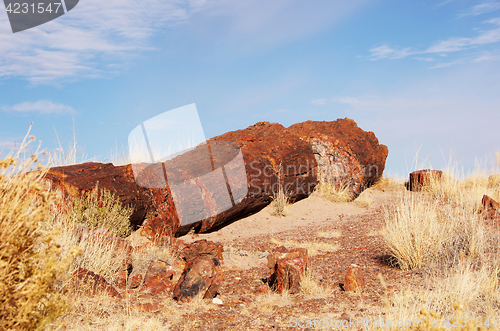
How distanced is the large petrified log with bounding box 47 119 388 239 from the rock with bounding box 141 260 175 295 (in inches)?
66.7

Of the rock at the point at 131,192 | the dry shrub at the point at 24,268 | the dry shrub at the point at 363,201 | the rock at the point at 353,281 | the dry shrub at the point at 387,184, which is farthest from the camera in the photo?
the dry shrub at the point at 387,184

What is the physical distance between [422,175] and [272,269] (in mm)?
8588

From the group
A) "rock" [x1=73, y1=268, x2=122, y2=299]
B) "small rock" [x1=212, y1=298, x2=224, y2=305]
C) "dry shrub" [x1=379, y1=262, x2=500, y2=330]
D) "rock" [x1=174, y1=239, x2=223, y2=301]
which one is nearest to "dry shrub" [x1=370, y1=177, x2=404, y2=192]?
"dry shrub" [x1=379, y1=262, x2=500, y2=330]

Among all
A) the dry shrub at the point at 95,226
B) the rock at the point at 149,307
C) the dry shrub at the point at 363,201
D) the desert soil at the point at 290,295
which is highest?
the dry shrub at the point at 95,226

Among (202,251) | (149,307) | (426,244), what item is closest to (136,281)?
(149,307)

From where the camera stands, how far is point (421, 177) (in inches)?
456

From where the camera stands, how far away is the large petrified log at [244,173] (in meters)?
6.16

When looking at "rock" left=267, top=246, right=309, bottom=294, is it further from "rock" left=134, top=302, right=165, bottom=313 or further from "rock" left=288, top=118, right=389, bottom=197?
"rock" left=288, top=118, right=389, bottom=197

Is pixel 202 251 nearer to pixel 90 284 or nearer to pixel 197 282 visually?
pixel 197 282

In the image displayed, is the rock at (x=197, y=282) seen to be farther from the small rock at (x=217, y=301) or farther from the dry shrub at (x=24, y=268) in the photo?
the dry shrub at (x=24, y=268)

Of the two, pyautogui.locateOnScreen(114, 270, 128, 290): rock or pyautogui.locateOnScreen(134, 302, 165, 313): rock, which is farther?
pyautogui.locateOnScreen(114, 270, 128, 290): rock

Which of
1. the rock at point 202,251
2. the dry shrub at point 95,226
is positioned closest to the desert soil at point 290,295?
the rock at point 202,251

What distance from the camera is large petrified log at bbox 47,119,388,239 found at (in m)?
Answer: 6.16

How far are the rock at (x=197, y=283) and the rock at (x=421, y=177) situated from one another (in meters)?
9.11
